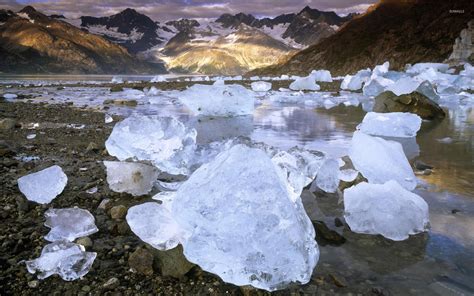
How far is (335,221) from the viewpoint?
3.19 meters

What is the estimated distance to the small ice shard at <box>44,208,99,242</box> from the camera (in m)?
2.82

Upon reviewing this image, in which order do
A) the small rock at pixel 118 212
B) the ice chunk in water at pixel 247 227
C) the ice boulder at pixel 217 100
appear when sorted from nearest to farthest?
the ice chunk in water at pixel 247 227, the small rock at pixel 118 212, the ice boulder at pixel 217 100

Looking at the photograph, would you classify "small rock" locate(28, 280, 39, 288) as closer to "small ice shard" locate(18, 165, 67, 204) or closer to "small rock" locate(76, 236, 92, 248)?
"small rock" locate(76, 236, 92, 248)

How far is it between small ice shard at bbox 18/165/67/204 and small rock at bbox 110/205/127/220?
0.64 m

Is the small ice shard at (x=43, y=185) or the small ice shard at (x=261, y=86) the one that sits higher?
the small ice shard at (x=43, y=185)

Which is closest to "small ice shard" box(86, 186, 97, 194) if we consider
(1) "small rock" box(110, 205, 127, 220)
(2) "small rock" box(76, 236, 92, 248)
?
(1) "small rock" box(110, 205, 127, 220)

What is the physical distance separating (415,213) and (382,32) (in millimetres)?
89799

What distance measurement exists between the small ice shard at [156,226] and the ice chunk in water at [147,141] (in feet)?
6.48

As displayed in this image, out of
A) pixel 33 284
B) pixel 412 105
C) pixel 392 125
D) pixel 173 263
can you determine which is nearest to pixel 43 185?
pixel 33 284

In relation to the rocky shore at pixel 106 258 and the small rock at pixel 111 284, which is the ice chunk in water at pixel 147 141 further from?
the small rock at pixel 111 284

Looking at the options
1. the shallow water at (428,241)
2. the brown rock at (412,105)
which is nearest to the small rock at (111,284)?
the shallow water at (428,241)

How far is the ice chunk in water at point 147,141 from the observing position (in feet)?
15.5

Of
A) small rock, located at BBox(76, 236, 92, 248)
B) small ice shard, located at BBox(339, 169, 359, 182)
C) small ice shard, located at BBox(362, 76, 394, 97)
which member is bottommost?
small ice shard, located at BBox(362, 76, 394, 97)

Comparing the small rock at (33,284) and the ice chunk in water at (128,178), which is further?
the ice chunk in water at (128,178)
